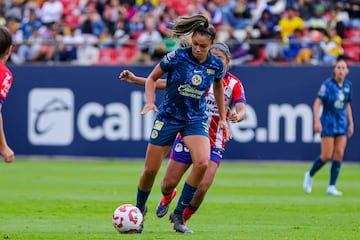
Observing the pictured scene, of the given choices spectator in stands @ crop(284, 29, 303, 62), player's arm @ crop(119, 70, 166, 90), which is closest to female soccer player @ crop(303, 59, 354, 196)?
player's arm @ crop(119, 70, 166, 90)

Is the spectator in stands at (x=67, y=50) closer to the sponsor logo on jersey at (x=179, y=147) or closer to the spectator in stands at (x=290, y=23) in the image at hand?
the spectator in stands at (x=290, y=23)

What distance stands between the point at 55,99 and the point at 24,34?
12.2 ft

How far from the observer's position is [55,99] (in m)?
26.7

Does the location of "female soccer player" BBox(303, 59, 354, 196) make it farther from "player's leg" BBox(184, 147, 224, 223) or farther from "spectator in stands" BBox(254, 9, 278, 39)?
"spectator in stands" BBox(254, 9, 278, 39)

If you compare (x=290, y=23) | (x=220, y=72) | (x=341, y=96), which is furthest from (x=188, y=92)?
(x=290, y=23)

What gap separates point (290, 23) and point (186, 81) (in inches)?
675

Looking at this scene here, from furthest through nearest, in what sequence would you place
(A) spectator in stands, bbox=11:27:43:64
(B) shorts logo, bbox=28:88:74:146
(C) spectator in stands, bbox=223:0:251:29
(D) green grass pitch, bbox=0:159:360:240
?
(C) spectator in stands, bbox=223:0:251:29, (A) spectator in stands, bbox=11:27:43:64, (B) shorts logo, bbox=28:88:74:146, (D) green grass pitch, bbox=0:159:360:240

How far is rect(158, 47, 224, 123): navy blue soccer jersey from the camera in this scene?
11.3 meters

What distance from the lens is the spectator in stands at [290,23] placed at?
27859mm

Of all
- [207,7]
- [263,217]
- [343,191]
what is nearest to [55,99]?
[207,7]

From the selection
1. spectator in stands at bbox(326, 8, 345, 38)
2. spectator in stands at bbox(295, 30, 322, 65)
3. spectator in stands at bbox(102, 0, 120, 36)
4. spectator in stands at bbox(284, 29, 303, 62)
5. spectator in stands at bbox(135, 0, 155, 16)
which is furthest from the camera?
spectator in stands at bbox(135, 0, 155, 16)

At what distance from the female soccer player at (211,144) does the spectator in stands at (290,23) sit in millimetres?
15407

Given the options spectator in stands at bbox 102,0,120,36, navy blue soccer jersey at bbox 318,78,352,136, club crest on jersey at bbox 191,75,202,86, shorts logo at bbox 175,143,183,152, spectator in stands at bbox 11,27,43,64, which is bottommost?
spectator in stands at bbox 11,27,43,64

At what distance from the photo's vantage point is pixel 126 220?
11391mm
